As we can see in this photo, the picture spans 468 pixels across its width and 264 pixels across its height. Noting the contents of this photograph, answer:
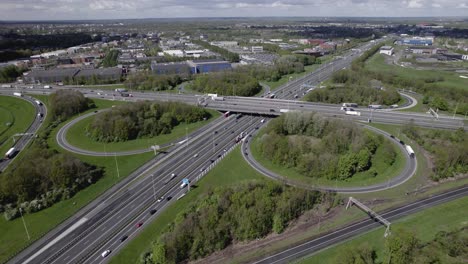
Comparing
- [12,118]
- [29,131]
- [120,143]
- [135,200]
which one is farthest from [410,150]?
[12,118]

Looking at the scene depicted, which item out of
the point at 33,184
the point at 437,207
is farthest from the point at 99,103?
the point at 437,207

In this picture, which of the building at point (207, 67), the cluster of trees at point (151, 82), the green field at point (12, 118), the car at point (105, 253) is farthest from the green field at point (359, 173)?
the building at point (207, 67)

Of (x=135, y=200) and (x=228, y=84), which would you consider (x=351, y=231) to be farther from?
(x=228, y=84)

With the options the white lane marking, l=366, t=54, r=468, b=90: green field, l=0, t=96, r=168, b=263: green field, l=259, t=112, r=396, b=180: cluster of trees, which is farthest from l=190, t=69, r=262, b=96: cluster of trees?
the white lane marking

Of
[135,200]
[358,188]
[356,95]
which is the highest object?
[356,95]

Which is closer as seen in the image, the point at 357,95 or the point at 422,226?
the point at 422,226

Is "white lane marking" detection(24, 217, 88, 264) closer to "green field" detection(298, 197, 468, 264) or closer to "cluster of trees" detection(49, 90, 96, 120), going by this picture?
"green field" detection(298, 197, 468, 264)
